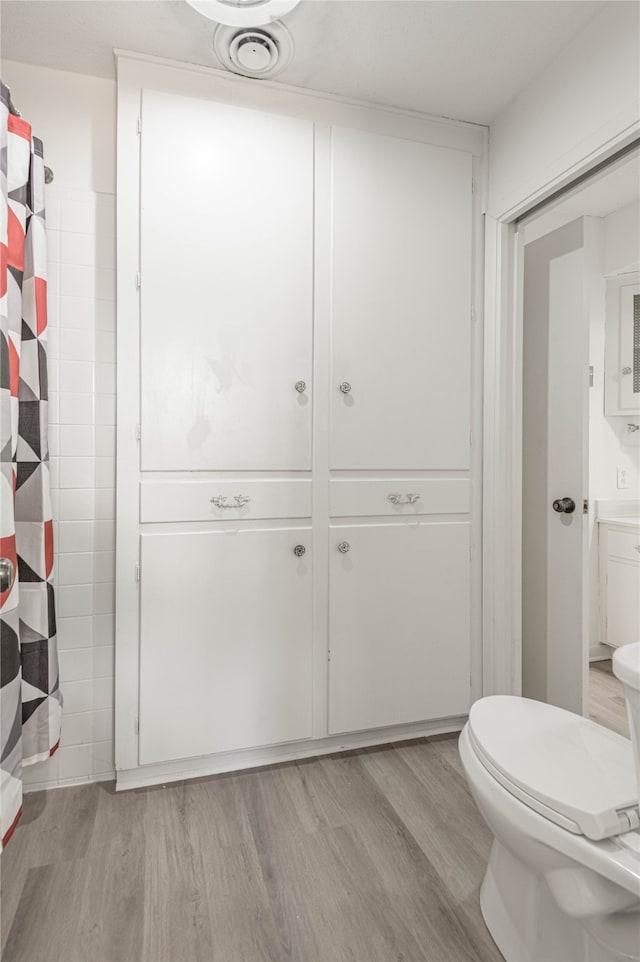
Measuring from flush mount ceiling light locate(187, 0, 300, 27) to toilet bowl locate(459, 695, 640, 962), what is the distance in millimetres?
1905

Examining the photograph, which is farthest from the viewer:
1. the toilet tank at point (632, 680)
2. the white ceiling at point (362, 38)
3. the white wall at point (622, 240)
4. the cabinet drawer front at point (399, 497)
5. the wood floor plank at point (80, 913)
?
the cabinet drawer front at point (399, 497)

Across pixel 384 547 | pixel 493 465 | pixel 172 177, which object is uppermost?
pixel 172 177

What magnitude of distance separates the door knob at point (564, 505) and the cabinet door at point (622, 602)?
0.25 m

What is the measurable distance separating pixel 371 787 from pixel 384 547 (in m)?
0.81

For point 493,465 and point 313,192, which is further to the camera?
point 493,465

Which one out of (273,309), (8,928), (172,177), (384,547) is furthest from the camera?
(384,547)

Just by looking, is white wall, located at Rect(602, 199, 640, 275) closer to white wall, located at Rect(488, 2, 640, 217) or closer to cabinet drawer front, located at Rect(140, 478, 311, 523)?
white wall, located at Rect(488, 2, 640, 217)

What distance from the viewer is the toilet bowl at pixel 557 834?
0.91 meters

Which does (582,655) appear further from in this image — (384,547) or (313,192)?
(313,192)

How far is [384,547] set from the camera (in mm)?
1959

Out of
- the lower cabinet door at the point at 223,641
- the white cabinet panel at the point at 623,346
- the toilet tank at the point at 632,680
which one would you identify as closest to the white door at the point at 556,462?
the white cabinet panel at the point at 623,346

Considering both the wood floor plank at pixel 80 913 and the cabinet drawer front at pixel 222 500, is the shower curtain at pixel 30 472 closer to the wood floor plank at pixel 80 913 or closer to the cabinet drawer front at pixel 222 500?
the wood floor plank at pixel 80 913

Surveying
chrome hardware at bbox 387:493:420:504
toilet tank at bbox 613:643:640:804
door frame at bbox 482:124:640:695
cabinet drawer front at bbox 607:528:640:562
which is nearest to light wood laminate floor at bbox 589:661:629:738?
door frame at bbox 482:124:640:695

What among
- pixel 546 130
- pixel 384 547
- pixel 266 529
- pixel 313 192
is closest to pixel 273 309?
pixel 313 192
